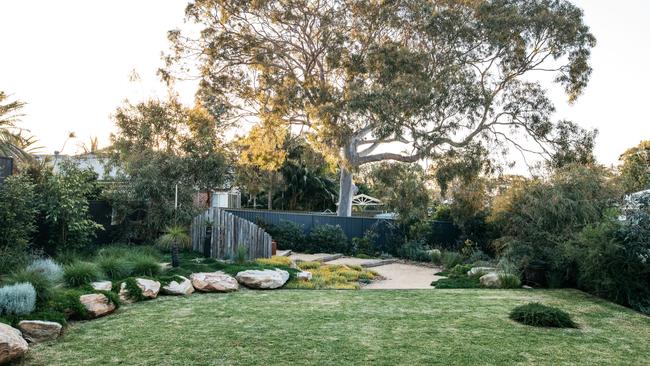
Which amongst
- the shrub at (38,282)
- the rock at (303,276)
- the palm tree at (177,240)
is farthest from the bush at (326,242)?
the shrub at (38,282)

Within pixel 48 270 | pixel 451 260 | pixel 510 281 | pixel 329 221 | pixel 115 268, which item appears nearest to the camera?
pixel 48 270

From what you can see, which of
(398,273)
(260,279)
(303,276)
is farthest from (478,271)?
(260,279)

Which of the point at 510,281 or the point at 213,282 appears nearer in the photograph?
the point at 213,282

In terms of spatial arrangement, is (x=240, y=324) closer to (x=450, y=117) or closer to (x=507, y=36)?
(x=450, y=117)

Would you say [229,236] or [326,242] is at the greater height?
[229,236]

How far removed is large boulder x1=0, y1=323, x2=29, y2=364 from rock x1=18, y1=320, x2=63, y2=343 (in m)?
0.45

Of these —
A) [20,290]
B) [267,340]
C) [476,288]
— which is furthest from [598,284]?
[20,290]

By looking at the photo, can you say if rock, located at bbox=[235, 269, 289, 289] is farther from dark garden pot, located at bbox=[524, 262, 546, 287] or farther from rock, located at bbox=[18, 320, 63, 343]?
dark garden pot, located at bbox=[524, 262, 546, 287]

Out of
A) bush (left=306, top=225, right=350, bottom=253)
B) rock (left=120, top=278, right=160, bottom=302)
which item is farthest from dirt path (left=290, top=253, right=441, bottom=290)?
rock (left=120, top=278, right=160, bottom=302)

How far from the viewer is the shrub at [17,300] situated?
17.7ft

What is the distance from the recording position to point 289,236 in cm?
1716

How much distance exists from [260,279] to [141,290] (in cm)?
218

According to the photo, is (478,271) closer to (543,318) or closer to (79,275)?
(543,318)

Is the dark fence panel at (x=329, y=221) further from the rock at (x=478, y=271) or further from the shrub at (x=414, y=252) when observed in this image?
the rock at (x=478, y=271)
